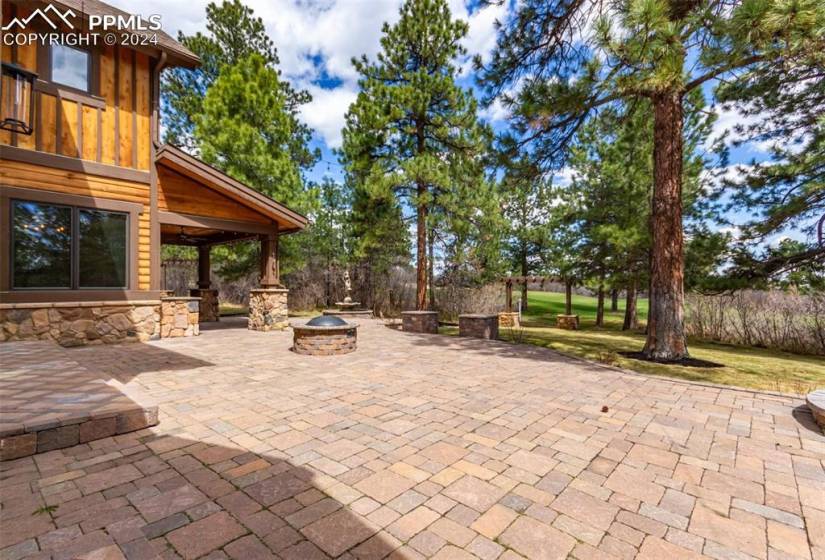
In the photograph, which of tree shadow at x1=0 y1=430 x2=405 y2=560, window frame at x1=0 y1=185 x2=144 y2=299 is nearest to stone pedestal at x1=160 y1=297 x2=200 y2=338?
window frame at x1=0 y1=185 x2=144 y2=299

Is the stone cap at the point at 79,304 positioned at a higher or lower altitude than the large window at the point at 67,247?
lower

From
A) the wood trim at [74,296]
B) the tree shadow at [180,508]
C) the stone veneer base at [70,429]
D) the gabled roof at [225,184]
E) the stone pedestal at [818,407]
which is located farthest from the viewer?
the gabled roof at [225,184]

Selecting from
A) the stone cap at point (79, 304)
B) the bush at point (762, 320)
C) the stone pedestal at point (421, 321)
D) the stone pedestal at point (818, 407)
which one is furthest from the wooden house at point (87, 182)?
the bush at point (762, 320)

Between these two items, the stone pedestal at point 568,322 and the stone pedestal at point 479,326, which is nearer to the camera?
the stone pedestal at point 479,326

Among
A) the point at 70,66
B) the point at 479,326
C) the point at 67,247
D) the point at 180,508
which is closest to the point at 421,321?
the point at 479,326

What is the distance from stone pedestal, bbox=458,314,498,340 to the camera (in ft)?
33.9

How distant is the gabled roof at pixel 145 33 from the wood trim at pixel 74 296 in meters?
5.16

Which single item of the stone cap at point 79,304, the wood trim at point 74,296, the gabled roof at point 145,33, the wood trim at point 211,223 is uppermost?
the gabled roof at point 145,33

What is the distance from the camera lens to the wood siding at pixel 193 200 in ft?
28.0

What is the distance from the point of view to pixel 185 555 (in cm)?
187

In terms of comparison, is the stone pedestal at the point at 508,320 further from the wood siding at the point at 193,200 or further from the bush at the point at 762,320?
the wood siding at the point at 193,200

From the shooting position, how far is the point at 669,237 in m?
7.42

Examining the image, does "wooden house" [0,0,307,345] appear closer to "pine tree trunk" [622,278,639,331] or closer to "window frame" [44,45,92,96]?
"window frame" [44,45,92,96]

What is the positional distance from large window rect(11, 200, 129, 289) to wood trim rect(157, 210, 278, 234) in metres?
0.79
